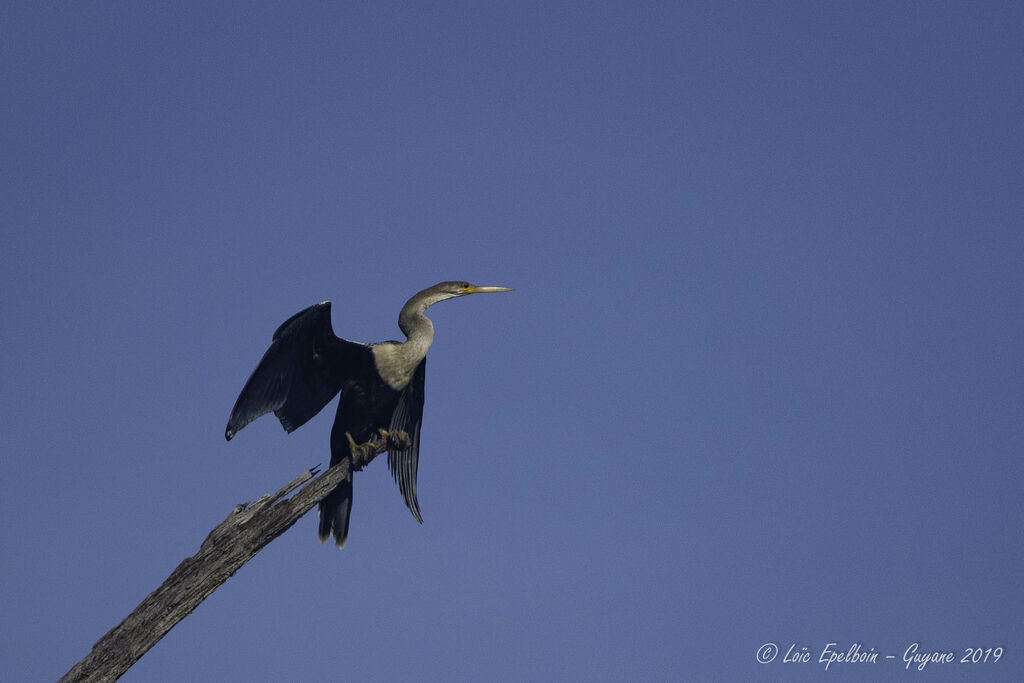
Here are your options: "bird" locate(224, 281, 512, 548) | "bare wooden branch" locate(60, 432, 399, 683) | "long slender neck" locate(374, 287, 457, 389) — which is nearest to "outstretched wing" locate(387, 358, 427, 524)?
"bird" locate(224, 281, 512, 548)

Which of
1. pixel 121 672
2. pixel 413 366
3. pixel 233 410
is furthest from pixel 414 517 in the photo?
pixel 121 672

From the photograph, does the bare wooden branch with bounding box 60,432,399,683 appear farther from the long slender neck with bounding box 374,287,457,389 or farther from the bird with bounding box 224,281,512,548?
the long slender neck with bounding box 374,287,457,389

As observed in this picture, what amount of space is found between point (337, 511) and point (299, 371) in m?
1.08

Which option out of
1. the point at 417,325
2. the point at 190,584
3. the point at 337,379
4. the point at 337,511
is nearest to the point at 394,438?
the point at 337,379

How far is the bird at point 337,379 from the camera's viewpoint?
626cm

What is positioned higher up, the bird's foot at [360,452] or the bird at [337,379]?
the bird at [337,379]

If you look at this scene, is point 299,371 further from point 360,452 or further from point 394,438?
point 394,438

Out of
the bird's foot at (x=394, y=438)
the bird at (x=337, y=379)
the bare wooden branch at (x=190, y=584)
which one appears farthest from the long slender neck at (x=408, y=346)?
the bare wooden branch at (x=190, y=584)

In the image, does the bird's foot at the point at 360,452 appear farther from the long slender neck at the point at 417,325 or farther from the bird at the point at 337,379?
the long slender neck at the point at 417,325

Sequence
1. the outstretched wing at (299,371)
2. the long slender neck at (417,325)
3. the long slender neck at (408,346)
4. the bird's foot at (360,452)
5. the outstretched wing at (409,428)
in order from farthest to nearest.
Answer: the outstretched wing at (409,428), the long slender neck at (417,325), the long slender neck at (408,346), the bird's foot at (360,452), the outstretched wing at (299,371)

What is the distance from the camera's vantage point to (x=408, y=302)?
7.00 m

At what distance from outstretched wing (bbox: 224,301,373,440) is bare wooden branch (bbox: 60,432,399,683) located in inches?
28.1

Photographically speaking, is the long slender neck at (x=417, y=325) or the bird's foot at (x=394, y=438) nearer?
the bird's foot at (x=394, y=438)

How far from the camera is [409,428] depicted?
7656 millimetres
